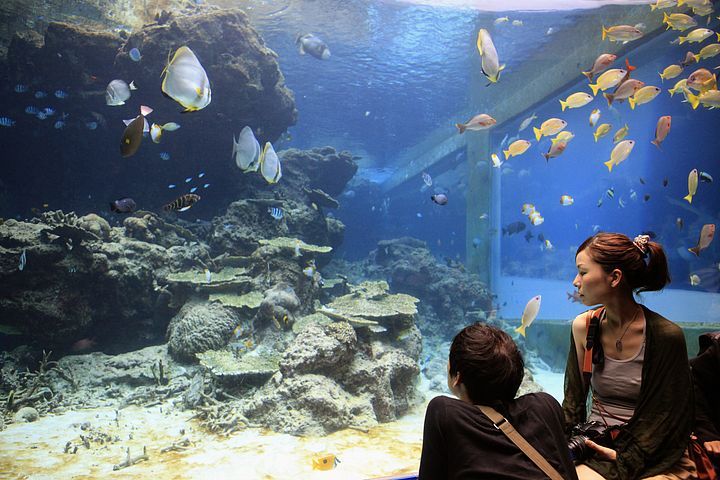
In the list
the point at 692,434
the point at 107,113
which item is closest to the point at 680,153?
the point at 692,434

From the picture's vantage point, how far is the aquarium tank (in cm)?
455

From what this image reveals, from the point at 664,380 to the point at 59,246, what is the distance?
906 cm

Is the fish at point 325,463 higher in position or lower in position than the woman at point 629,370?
lower

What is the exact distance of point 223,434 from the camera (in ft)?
14.4

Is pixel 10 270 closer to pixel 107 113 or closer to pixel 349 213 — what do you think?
pixel 107 113

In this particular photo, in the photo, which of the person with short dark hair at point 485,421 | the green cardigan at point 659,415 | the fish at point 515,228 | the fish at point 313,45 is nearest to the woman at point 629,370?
the green cardigan at point 659,415

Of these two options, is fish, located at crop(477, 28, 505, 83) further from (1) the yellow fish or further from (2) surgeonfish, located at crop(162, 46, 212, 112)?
(1) the yellow fish

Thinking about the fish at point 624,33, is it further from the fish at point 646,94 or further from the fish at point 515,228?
the fish at point 515,228

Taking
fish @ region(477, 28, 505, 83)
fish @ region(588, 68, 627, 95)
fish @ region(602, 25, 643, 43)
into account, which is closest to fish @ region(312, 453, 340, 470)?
fish @ region(477, 28, 505, 83)

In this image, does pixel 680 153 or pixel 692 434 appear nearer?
pixel 692 434

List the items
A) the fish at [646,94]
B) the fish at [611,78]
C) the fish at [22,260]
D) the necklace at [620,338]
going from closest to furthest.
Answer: the necklace at [620,338] < the fish at [646,94] < the fish at [611,78] < the fish at [22,260]

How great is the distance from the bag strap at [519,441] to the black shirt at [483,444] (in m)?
0.01

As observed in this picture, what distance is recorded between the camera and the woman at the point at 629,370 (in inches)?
72.7

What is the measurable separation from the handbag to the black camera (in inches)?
14.4
